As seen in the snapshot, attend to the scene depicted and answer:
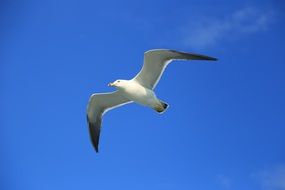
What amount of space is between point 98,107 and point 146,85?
223 centimetres

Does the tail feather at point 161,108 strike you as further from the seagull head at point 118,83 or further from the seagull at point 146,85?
the seagull head at point 118,83

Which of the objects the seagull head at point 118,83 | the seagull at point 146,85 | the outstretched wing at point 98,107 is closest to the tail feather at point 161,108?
the seagull at point 146,85

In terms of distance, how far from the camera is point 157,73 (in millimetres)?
19109

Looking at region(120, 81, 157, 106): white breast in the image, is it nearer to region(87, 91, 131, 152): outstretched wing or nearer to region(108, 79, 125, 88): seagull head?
region(108, 79, 125, 88): seagull head

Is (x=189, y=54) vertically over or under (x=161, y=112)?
over

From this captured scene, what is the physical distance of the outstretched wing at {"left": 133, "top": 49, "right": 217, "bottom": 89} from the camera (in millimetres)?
18438

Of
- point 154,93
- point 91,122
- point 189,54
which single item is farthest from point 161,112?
point 91,122

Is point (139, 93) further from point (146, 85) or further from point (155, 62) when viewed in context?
point (155, 62)

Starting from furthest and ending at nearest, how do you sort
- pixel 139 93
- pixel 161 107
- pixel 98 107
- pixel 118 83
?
pixel 98 107
pixel 118 83
pixel 139 93
pixel 161 107

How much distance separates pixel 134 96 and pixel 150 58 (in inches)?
51.9

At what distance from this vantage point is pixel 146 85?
19250 mm

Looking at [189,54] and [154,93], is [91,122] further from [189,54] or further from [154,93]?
[189,54]

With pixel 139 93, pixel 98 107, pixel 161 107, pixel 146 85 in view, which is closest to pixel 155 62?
pixel 146 85

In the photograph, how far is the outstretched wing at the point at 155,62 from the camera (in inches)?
726
